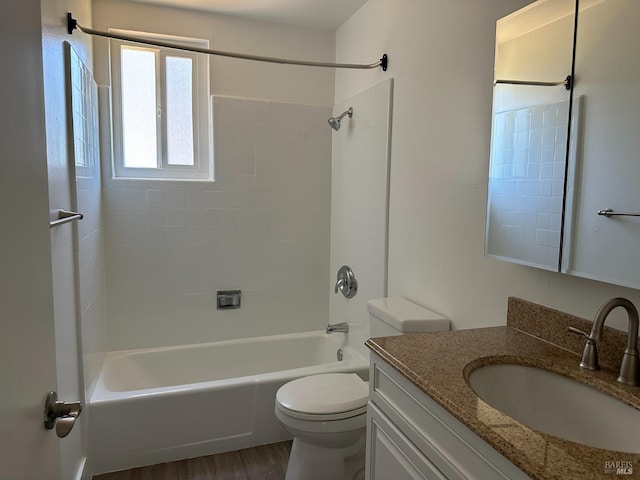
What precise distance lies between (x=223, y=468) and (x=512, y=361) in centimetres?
166

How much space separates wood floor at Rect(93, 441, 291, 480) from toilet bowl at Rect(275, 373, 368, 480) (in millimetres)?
282

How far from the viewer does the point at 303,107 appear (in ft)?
10.2

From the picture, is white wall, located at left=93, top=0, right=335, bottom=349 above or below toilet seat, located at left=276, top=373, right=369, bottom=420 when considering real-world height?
above

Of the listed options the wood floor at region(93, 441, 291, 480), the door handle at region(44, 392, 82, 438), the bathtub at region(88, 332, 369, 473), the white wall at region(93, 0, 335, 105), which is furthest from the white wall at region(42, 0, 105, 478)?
the door handle at region(44, 392, 82, 438)

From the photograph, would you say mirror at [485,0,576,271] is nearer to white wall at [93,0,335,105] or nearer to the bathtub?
the bathtub

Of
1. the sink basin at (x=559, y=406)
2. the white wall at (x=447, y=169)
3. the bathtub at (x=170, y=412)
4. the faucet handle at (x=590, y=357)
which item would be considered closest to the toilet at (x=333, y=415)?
the white wall at (x=447, y=169)

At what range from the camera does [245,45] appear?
2.97 meters

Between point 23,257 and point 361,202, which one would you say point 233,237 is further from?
point 23,257

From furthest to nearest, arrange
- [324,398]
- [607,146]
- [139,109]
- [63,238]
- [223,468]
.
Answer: [139,109]
[223,468]
[324,398]
[63,238]
[607,146]

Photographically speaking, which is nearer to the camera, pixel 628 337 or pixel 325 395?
pixel 628 337

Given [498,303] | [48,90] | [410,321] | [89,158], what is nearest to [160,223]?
[89,158]

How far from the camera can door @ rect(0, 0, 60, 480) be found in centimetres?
67

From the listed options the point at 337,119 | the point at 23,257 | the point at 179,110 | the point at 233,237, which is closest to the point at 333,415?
the point at 23,257

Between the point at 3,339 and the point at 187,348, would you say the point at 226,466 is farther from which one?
the point at 3,339
